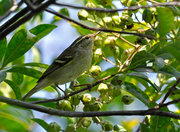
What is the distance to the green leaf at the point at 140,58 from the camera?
224cm

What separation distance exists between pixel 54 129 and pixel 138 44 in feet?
3.19

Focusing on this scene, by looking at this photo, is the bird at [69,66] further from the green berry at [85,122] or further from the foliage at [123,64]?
the green berry at [85,122]

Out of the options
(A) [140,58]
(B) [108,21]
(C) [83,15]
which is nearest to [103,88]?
(A) [140,58]

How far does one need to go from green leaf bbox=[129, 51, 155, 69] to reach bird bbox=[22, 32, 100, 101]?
87 cm

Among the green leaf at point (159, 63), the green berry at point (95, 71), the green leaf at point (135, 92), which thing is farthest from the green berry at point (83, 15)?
the green leaf at point (159, 63)

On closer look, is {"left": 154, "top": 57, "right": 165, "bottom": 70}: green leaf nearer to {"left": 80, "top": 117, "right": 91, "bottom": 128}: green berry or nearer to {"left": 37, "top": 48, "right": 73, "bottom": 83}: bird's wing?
{"left": 80, "top": 117, "right": 91, "bottom": 128}: green berry

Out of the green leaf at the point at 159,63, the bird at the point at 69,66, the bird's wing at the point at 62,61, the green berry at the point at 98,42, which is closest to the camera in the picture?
the green leaf at the point at 159,63

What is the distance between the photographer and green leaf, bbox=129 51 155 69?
224 cm

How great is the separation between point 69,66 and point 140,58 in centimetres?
151

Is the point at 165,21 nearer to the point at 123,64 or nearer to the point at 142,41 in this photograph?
the point at 142,41

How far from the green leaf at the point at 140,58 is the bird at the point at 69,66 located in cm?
87

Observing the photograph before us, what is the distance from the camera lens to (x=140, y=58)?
7.39 feet

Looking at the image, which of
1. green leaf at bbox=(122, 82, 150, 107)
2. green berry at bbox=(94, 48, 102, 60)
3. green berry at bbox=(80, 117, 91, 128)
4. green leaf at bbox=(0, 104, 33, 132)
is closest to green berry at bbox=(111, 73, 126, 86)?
green leaf at bbox=(122, 82, 150, 107)

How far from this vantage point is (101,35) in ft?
9.35
